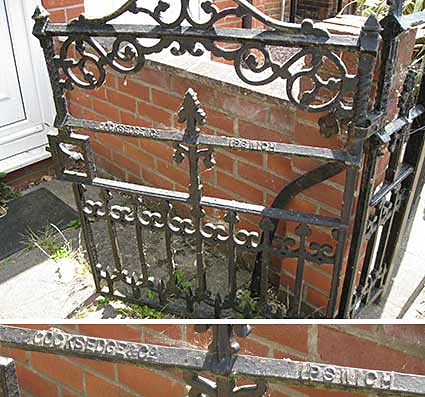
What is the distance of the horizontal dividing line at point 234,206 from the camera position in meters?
2.03

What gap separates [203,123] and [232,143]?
0.13 metres

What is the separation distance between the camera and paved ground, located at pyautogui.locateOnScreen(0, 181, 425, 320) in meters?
2.65

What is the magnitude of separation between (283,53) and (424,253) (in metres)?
1.71

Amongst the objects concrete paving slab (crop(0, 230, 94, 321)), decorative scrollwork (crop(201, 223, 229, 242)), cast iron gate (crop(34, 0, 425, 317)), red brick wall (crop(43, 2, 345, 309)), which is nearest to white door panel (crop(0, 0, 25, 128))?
red brick wall (crop(43, 2, 345, 309))

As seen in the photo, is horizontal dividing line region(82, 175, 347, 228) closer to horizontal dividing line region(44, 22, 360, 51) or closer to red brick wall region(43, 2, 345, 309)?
red brick wall region(43, 2, 345, 309)

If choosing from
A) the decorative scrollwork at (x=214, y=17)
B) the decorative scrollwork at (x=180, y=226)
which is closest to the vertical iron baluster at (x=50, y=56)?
the decorative scrollwork at (x=214, y=17)

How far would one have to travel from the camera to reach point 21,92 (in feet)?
11.1

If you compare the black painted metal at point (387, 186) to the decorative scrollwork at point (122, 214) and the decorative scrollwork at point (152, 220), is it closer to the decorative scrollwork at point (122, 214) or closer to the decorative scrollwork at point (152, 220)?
the decorative scrollwork at point (152, 220)

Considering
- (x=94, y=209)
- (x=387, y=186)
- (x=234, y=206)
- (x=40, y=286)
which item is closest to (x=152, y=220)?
(x=94, y=209)

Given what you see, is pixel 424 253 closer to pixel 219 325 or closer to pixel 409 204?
pixel 409 204

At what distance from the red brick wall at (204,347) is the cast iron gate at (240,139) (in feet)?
1.14

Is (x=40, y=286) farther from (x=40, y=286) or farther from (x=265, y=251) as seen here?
(x=265, y=251)

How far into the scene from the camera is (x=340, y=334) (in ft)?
6.02

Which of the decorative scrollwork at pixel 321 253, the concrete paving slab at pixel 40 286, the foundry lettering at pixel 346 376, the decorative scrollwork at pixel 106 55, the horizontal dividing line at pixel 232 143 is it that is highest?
the decorative scrollwork at pixel 106 55
